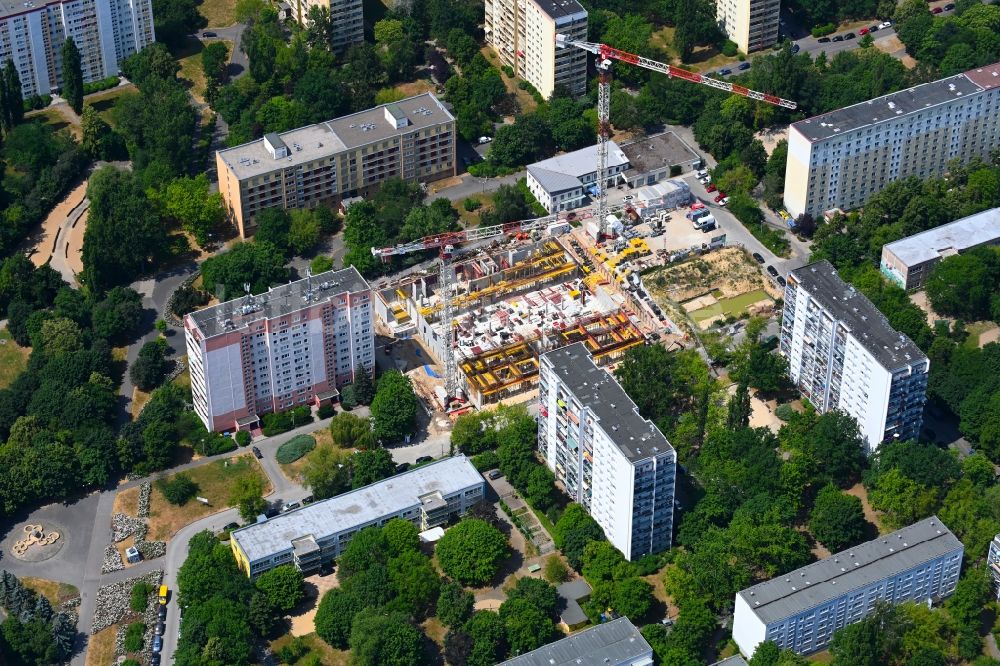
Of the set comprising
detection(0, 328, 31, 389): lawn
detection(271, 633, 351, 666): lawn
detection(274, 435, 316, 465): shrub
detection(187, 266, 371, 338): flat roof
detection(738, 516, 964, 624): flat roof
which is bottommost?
detection(271, 633, 351, 666): lawn

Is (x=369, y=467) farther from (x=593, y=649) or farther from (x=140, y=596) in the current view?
(x=593, y=649)

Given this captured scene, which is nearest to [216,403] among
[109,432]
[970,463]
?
[109,432]

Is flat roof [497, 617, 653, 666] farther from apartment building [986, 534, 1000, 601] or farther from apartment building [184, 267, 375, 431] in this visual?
apartment building [184, 267, 375, 431]

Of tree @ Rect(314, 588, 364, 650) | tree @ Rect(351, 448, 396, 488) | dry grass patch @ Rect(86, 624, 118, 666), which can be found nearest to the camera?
tree @ Rect(314, 588, 364, 650)

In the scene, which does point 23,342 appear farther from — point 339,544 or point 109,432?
point 339,544

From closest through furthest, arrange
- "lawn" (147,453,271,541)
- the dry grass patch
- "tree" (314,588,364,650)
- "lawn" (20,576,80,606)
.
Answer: "tree" (314,588,364,650), the dry grass patch, "lawn" (20,576,80,606), "lawn" (147,453,271,541)

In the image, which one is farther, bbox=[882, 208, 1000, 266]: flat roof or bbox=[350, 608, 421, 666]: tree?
bbox=[882, 208, 1000, 266]: flat roof

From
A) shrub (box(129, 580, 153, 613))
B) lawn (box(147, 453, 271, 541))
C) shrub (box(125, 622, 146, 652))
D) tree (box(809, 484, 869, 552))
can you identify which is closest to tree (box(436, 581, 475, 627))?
lawn (box(147, 453, 271, 541))

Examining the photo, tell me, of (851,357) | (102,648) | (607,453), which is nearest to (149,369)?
(102,648)
